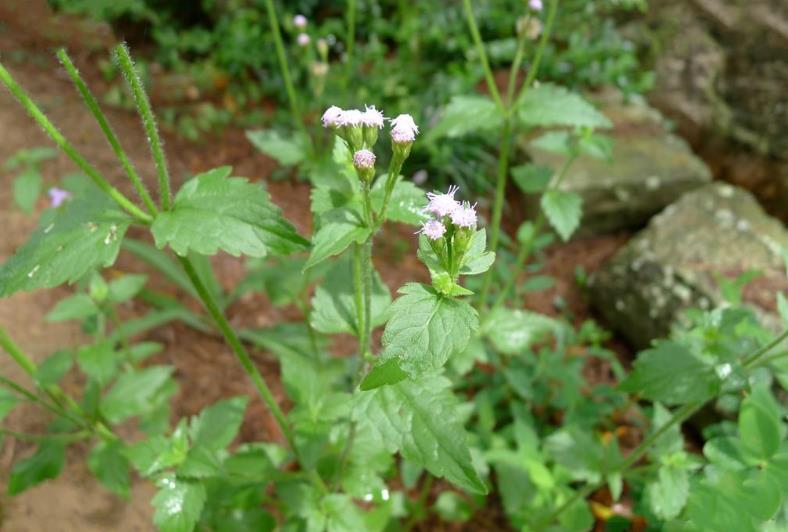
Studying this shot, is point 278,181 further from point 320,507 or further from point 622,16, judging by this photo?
point 622,16

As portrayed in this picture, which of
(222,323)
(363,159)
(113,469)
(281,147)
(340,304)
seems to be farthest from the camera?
(281,147)

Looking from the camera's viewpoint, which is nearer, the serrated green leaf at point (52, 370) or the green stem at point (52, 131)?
the green stem at point (52, 131)

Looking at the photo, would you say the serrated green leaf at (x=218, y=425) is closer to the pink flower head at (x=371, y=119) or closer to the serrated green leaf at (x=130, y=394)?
the serrated green leaf at (x=130, y=394)

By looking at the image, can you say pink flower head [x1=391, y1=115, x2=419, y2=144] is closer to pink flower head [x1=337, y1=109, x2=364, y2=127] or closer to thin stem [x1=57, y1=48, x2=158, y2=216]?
pink flower head [x1=337, y1=109, x2=364, y2=127]

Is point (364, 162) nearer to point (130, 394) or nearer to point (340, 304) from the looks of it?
point (340, 304)

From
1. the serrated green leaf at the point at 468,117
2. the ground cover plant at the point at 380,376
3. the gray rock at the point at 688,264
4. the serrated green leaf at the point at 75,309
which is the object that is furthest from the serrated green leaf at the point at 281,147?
the gray rock at the point at 688,264

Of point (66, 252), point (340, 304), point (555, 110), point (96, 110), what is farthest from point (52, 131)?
point (555, 110)

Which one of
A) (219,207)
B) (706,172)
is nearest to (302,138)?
(219,207)
